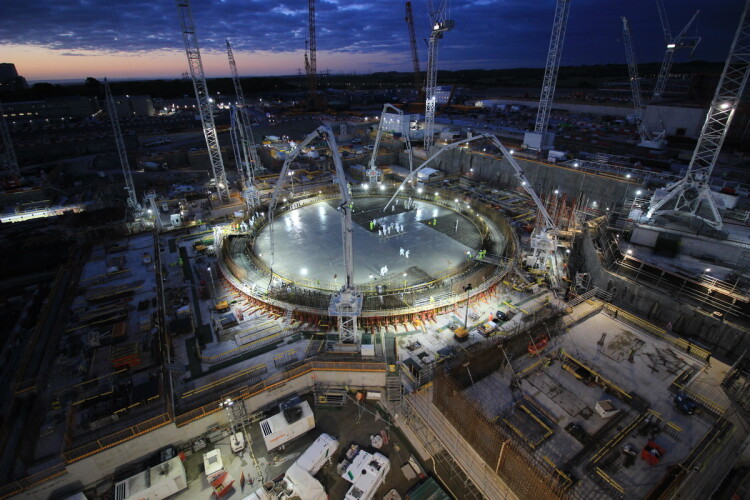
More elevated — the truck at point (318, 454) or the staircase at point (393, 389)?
the staircase at point (393, 389)

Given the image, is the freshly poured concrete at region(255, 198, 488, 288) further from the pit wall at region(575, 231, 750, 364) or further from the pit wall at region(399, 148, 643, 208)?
the pit wall at region(399, 148, 643, 208)

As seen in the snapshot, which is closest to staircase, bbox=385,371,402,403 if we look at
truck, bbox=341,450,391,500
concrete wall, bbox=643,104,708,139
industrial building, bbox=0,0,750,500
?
industrial building, bbox=0,0,750,500

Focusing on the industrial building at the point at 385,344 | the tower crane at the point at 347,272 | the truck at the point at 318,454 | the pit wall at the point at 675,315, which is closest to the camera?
the industrial building at the point at 385,344

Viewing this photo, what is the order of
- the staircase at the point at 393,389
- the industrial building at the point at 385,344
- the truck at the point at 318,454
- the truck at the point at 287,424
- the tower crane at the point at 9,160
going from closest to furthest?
the industrial building at the point at 385,344 → the truck at the point at 318,454 → the truck at the point at 287,424 → the staircase at the point at 393,389 → the tower crane at the point at 9,160

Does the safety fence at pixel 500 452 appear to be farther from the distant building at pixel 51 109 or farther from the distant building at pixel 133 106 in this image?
the distant building at pixel 133 106

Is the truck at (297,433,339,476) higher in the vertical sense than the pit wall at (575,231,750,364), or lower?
lower

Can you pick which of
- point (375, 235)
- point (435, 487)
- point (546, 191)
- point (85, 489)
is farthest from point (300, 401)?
point (546, 191)

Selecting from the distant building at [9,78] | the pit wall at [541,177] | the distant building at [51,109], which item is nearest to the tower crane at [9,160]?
the distant building at [51,109]

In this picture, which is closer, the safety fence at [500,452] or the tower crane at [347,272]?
the safety fence at [500,452]
